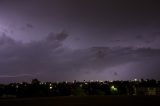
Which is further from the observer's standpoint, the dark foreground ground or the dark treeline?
the dark treeline

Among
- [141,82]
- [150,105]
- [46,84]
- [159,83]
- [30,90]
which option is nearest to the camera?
[150,105]

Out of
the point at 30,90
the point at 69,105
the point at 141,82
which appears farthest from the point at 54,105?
the point at 141,82

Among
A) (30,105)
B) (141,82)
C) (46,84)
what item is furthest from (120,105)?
(141,82)

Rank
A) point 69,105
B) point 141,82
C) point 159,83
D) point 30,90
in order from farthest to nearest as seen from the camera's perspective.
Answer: point 141,82 < point 159,83 < point 30,90 < point 69,105

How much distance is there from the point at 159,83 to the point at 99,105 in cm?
10438

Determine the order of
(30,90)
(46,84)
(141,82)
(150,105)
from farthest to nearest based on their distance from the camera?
1. (141,82)
2. (46,84)
3. (30,90)
4. (150,105)

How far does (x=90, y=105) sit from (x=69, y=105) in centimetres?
246

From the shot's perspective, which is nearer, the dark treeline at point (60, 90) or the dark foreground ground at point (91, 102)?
the dark foreground ground at point (91, 102)

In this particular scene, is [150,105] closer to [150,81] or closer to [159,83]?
[159,83]

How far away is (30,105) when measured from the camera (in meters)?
40.2

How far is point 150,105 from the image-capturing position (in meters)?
36.8

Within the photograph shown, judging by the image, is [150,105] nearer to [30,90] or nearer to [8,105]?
[8,105]

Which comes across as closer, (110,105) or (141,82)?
(110,105)

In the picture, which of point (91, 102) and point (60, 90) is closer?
point (91, 102)
